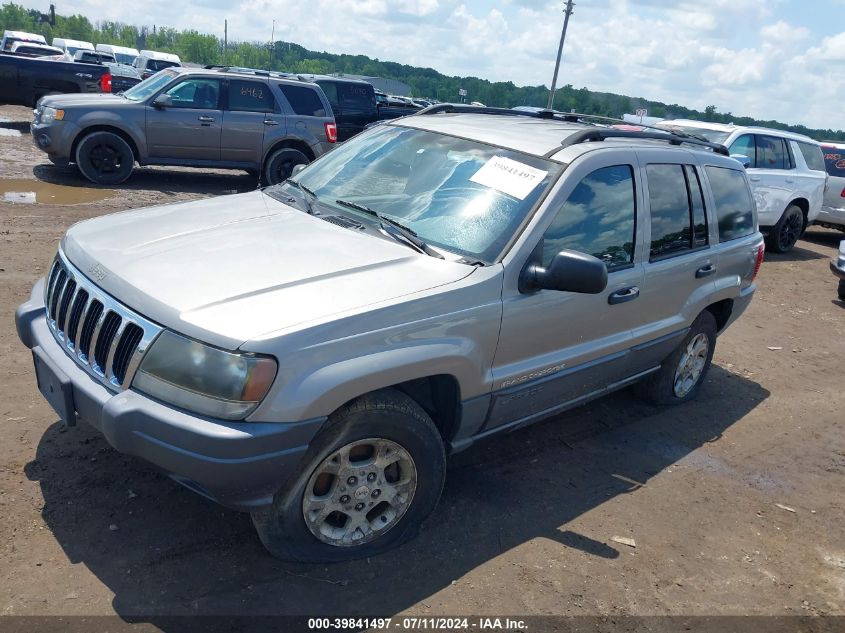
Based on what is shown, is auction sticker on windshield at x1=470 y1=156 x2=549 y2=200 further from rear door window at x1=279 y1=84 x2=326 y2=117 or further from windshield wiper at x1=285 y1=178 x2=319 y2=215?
rear door window at x1=279 y1=84 x2=326 y2=117

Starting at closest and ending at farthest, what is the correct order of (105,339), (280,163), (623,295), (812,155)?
(105,339) → (623,295) → (280,163) → (812,155)

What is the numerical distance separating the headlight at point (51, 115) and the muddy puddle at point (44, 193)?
0.92m

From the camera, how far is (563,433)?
4.91m

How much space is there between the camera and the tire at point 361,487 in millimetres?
3021

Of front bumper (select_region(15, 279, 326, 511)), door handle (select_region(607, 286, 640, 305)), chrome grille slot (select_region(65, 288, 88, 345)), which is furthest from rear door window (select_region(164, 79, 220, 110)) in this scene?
front bumper (select_region(15, 279, 326, 511))

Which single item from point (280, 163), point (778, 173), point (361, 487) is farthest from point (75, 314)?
point (778, 173)

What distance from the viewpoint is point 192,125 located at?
11.7 meters

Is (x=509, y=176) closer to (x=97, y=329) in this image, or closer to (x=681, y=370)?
(x=97, y=329)

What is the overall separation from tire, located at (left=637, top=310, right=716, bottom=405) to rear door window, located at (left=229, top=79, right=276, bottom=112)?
29.5 ft

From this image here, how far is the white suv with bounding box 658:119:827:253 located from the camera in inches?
452

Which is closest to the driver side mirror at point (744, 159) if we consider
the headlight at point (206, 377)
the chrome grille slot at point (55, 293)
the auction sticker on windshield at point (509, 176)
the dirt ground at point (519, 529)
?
the dirt ground at point (519, 529)

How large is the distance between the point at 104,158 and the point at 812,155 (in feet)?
38.5

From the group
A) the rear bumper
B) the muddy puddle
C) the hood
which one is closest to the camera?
the hood

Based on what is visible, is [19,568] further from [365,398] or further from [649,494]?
[649,494]
